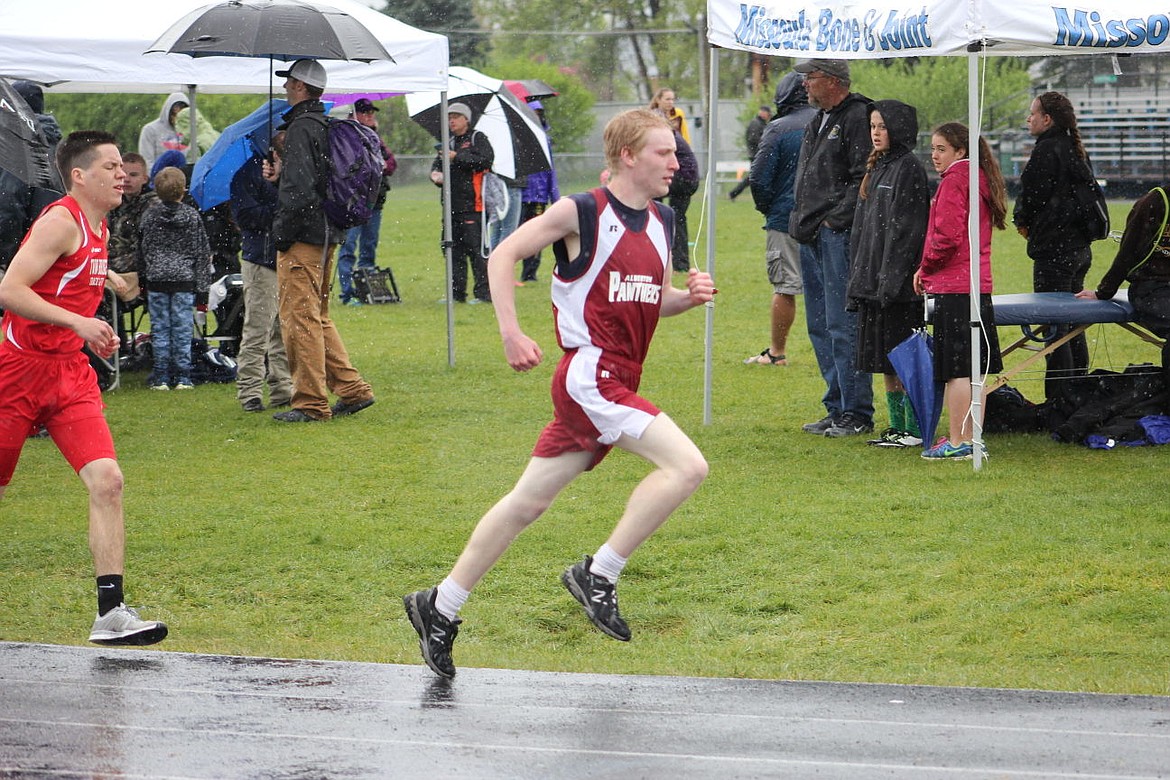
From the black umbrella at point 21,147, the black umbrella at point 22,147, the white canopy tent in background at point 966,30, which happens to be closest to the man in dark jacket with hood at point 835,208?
the white canopy tent in background at point 966,30

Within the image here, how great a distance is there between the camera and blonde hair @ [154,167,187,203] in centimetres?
1202

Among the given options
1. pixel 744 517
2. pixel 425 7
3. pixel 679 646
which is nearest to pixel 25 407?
pixel 679 646

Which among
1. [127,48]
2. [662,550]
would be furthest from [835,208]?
[127,48]

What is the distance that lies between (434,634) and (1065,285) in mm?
6829

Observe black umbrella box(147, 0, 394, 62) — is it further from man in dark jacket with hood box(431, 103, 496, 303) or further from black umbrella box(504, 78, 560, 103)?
black umbrella box(504, 78, 560, 103)

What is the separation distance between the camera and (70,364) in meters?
5.97

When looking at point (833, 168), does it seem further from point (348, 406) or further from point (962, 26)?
point (348, 406)

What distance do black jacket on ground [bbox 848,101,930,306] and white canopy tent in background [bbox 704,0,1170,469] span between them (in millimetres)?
515

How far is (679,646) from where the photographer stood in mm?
6145

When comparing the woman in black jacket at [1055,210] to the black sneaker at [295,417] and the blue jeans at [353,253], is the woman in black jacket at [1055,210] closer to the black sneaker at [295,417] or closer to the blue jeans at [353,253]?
the black sneaker at [295,417]

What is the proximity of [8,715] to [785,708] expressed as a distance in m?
2.62

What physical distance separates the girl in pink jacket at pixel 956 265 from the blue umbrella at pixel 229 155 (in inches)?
201

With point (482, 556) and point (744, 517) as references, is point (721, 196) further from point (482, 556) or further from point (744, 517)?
point (482, 556)

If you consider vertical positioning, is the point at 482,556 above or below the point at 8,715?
above
